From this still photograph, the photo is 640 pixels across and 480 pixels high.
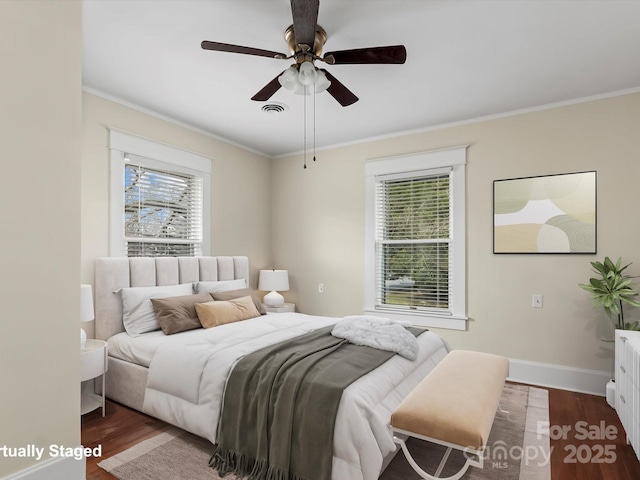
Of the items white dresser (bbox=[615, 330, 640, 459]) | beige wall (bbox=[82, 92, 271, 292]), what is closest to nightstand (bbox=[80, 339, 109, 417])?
beige wall (bbox=[82, 92, 271, 292])

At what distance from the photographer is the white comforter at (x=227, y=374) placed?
1.79m

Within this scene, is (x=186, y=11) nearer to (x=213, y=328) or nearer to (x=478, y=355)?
(x=213, y=328)

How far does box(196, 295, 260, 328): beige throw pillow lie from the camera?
327cm

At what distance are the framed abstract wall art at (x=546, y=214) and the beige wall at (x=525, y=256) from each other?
7cm

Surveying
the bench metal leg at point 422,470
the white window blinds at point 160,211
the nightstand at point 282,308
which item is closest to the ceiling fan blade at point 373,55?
the bench metal leg at point 422,470

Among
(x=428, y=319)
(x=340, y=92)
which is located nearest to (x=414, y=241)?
(x=428, y=319)

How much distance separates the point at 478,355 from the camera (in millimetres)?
2586

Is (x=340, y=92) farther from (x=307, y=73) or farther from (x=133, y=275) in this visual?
(x=133, y=275)

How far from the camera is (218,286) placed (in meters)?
3.91

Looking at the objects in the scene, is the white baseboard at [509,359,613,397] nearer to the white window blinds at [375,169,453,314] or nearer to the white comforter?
the white window blinds at [375,169,453,314]

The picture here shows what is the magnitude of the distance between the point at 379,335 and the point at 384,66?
2042 millimetres

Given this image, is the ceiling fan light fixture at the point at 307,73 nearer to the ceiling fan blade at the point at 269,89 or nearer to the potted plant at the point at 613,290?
the ceiling fan blade at the point at 269,89

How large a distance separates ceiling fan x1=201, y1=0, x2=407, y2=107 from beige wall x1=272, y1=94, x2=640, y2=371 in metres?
2.13

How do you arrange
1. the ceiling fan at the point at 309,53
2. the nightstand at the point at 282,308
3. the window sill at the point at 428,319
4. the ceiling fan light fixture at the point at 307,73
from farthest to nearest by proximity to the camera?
the nightstand at the point at 282,308, the window sill at the point at 428,319, the ceiling fan light fixture at the point at 307,73, the ceiling fan at the point at 309,53
